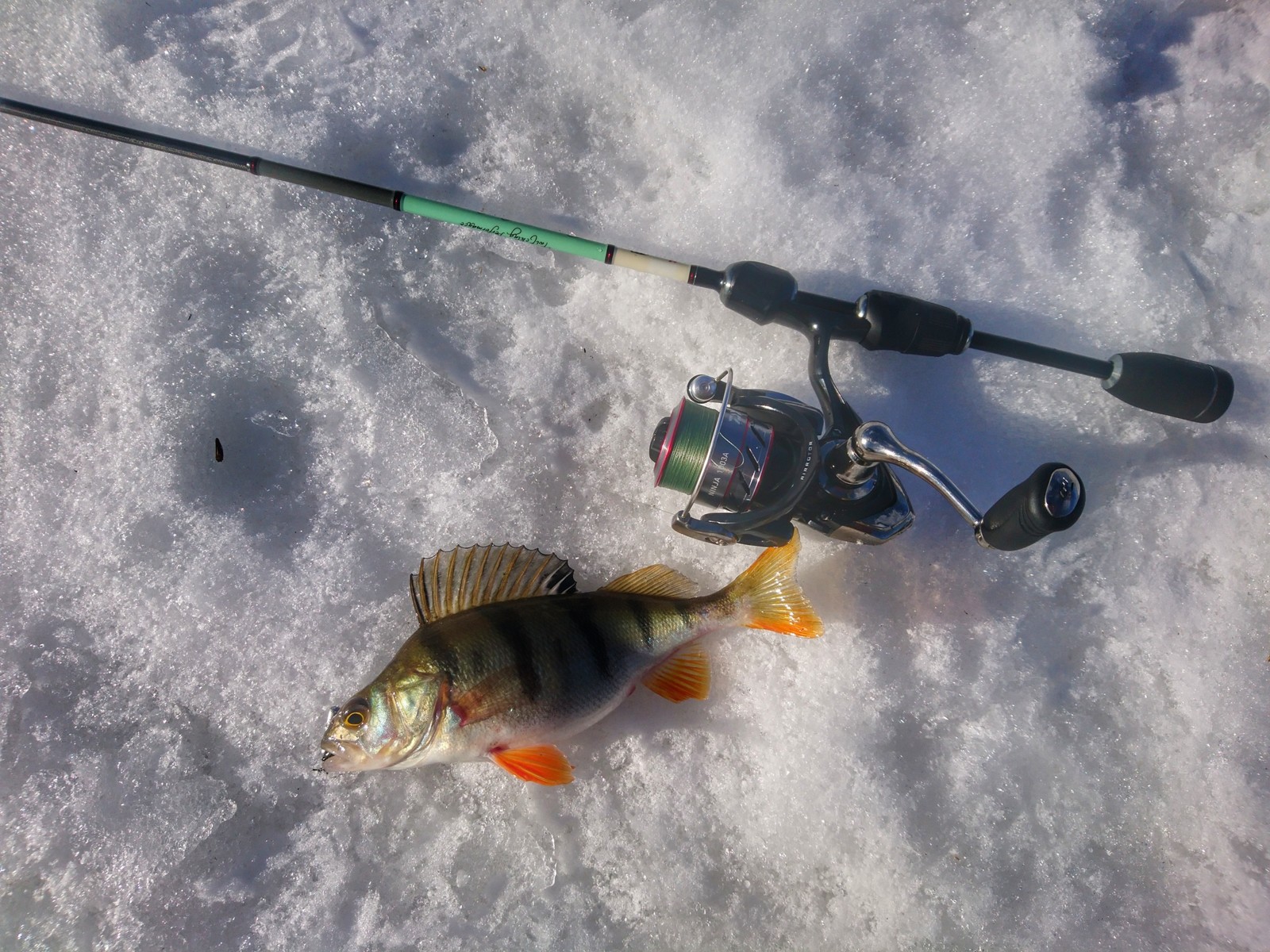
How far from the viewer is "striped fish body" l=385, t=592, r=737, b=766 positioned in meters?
1.77

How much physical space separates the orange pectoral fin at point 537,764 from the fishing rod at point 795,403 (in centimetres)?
71

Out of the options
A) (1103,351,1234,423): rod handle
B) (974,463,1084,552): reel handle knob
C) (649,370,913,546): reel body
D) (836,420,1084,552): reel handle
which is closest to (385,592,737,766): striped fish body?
(649,370,913,546): reel body

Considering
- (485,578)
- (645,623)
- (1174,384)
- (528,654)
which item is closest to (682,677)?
(645,623)

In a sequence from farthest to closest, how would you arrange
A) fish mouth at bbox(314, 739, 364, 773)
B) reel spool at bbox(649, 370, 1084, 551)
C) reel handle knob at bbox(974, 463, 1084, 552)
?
fish mouth at bbox(314, 739, 364, 773), reel spool at bbox(649, 370, 1084, 551), reel handle knob at bbox(974, 463, 1084, 552)

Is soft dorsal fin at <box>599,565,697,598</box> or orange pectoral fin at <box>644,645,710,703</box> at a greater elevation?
soft dorsal fin at <box>599,565,697,598</box>

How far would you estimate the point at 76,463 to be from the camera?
2.05 metres

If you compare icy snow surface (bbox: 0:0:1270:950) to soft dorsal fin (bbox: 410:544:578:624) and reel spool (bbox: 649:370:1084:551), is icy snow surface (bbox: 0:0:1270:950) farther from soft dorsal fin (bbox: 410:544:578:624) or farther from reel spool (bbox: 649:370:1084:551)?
reel spool (bbox: 649:370:1084:551)

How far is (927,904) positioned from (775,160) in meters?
2.26

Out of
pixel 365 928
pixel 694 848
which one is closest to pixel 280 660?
pixel 365 928

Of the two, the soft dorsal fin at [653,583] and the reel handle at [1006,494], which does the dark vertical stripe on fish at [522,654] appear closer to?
the soft dorsal fin at [653,583]

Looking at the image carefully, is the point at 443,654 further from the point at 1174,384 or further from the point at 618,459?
the point at 1174,384

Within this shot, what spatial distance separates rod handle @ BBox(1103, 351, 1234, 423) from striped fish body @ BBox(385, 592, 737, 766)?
1241 millimetres

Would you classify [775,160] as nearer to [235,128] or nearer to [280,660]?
[235,128]

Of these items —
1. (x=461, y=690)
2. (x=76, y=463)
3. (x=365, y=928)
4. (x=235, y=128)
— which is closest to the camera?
(x=461, y=690)
